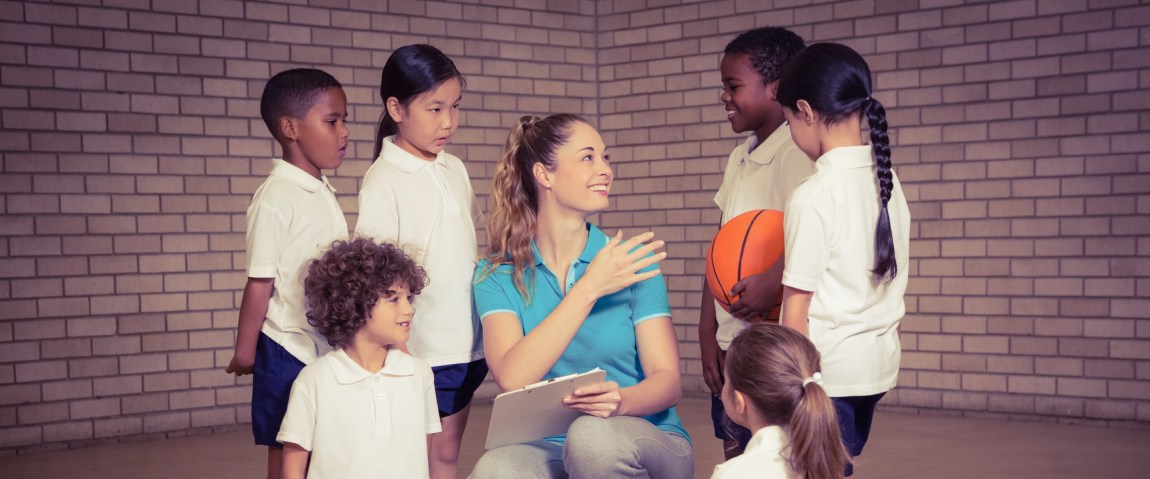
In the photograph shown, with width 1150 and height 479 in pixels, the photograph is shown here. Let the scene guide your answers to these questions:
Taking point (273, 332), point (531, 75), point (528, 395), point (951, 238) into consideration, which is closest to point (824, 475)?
point (528, 395)

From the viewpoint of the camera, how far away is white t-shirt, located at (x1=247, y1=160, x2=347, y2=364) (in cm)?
315

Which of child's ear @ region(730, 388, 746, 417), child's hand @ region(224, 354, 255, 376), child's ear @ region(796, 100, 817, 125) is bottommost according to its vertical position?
child's hand @ region(224, 354, 255, 376)

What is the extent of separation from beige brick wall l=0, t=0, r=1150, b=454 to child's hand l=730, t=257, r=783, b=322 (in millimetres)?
3909

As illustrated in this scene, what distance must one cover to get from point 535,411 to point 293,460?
0.60 meters

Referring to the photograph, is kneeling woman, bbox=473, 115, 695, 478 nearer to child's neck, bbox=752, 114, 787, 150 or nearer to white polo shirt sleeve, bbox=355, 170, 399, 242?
white polo shirt sleeve, bbox=355, 170, 399, 242

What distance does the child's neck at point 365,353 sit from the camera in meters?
2.79

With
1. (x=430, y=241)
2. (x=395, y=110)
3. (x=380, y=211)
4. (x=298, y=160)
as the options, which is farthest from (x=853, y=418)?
(x=298, y=160)

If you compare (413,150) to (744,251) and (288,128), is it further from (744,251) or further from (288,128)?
(744,251)

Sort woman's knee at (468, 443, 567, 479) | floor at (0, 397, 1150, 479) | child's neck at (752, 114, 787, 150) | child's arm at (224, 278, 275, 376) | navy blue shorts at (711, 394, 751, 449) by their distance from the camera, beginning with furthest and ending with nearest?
floor at (0, 397, 1150, 479) → child's neck at (752, 114, 787, 150) → child's arm at (224, 278, 275, 376) → navy blue shorts at (711, 394, 751, 449) → woman's knee at (468, 443, 567, 479)

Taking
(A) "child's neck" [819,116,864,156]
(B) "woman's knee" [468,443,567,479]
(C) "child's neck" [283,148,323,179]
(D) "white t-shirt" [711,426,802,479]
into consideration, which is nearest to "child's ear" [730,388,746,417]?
(D) "white t-shirt" [711,426,802,479]

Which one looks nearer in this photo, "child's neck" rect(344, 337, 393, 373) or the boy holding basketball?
"child's neck" rect(344, 337, 393, 373)

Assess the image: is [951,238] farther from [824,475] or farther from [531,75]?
[824,475]

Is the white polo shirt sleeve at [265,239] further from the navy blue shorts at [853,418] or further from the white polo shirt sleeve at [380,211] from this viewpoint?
the navy blue shorts at [853,418]

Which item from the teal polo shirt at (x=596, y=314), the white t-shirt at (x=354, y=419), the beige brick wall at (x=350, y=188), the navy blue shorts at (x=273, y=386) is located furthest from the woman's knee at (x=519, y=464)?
the beige brick wall at (x=350, y=188)
